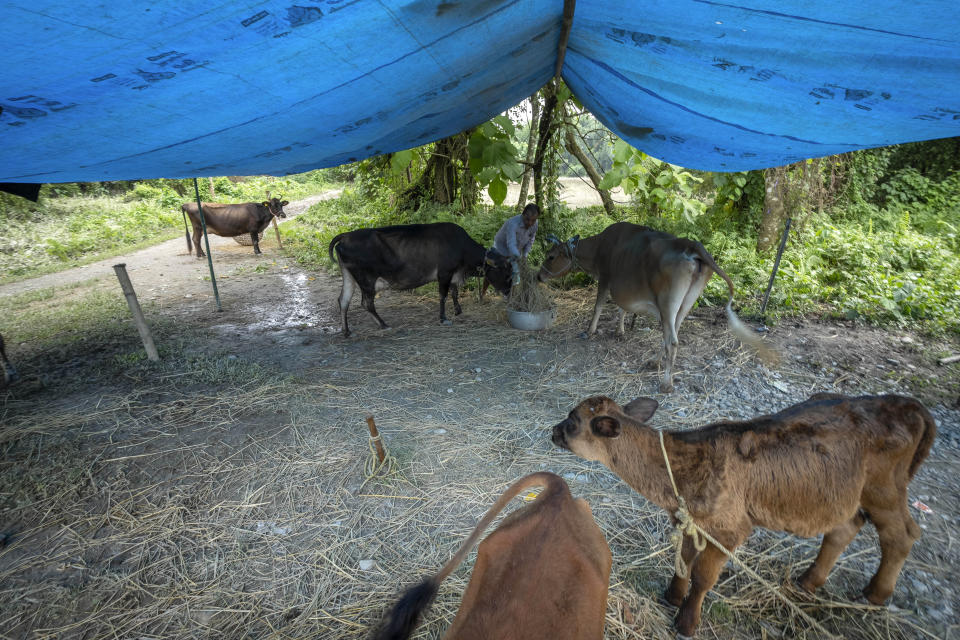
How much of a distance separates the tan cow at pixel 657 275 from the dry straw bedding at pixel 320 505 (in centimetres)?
57

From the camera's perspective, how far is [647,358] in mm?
5344

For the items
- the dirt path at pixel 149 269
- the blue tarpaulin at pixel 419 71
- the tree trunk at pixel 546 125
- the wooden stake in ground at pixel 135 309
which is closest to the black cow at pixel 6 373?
the wooden stake in ground at pixel 135 309

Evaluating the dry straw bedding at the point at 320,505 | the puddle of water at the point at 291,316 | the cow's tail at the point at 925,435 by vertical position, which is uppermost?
the cow's tail at the point at 925,435

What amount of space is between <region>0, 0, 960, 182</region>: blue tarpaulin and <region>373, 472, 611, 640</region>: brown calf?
2.56 meters

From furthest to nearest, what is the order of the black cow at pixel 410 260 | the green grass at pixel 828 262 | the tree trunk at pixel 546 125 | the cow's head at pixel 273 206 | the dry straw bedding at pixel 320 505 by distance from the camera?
the cow's head at pixel 273 206
the tree trunk at pixel 546 125
the black cow at pixel 410 260
the green grass at pixel 828 262
the dry straw bedding at pixel 320 505

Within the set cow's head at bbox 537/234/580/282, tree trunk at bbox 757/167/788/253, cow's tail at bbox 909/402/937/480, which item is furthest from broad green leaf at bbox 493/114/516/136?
cow's tail at bbox 909/402/937/480

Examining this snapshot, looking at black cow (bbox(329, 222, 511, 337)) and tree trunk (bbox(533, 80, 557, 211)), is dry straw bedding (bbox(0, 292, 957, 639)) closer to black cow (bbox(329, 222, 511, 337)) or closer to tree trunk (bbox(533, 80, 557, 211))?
black cow (bbox(329, 222, 511, 337))

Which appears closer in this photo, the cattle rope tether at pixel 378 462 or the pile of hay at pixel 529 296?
the cattle rope tether at pixel 378 462

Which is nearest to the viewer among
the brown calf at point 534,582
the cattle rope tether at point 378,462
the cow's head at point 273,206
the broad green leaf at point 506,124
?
the brown calf at point 534,582

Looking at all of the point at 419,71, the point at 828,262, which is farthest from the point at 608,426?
the point at 828,262

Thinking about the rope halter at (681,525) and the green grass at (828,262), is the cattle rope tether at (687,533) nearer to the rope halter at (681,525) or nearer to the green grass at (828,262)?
the rope halter at (681,525)

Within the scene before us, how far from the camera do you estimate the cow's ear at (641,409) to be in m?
2.54

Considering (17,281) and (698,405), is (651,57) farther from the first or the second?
(17,281)

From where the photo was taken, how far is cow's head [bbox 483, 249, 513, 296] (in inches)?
272
